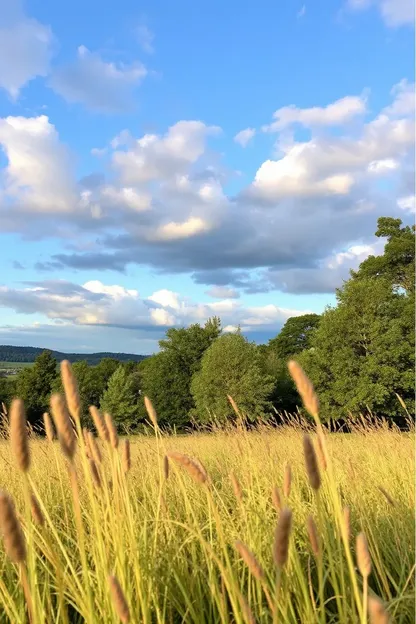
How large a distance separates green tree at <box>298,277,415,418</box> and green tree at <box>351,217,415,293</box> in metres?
4.21

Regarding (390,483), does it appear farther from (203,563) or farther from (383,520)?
(203,563)

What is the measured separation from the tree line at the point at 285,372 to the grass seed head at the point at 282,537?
22698 mm

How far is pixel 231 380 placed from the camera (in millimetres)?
31375

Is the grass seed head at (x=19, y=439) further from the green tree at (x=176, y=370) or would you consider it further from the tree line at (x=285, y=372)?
the green tree at (x=176, y=370)

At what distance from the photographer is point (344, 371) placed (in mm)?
27484

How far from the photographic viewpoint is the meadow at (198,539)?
1043 mm

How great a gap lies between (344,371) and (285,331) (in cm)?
2078

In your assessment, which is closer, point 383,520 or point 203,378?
point 383,520

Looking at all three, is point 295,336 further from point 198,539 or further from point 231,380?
point 198,539

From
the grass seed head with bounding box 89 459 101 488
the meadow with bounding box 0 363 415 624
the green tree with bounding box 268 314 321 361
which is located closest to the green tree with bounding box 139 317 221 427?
the green tree with bounding box 268 314 321 361

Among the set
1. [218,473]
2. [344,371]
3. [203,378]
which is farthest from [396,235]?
[218,473]

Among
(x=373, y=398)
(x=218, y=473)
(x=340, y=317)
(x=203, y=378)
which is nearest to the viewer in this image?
(x=218, y=473)

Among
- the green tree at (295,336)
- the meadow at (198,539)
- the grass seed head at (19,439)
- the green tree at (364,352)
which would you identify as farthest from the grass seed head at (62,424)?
the green tree at (295,336)

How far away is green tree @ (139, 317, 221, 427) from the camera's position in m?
36.0
